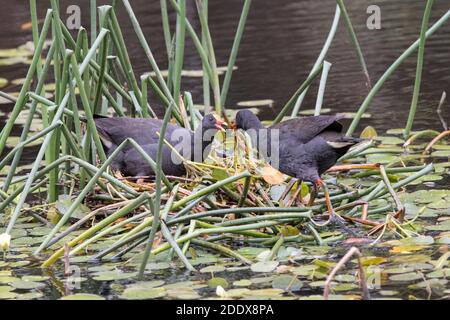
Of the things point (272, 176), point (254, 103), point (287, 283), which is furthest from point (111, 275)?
point (254, 103)

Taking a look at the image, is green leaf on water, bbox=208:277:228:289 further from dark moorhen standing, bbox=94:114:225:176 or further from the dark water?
the dark water

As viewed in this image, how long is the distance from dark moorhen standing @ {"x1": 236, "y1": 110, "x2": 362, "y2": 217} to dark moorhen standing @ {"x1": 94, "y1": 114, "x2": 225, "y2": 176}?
1.25ft

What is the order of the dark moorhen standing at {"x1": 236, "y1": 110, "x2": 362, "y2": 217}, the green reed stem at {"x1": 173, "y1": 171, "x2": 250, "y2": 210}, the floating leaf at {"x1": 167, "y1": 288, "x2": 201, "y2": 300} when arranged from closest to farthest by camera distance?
1. the floating leaf at {"x1": 167, "y1": 288, "x2": 201, "y2": 300}
2. the green reed stem at {"x1": 173, "y1": 171, "x2": 250, "y2": 210}
3. the dark moorhen standing at {"x1": 236, "y1": 110, "x2": 362, "y2": 217}

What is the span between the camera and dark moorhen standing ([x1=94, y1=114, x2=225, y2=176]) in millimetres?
4863

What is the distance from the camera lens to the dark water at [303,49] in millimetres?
7020

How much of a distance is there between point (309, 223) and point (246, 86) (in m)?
3.64

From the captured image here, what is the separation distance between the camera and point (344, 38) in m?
9.30

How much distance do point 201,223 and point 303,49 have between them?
4922 mm

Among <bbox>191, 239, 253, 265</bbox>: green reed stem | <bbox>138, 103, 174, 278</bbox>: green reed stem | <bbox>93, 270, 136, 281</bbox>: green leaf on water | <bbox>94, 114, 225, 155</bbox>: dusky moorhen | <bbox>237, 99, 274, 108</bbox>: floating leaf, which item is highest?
<bbox>237, 99, 274, 108</bbox>: floating leaf

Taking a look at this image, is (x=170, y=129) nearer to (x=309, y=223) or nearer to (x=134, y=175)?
(x=134, y=175)

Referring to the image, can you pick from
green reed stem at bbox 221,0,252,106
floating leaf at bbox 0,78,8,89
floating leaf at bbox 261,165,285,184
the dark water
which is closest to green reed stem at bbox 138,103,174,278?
floating leaf at bbox 261,165,285,184

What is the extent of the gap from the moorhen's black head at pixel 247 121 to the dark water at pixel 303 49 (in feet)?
4.81

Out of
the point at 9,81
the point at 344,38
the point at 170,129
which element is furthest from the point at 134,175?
the point at 344,38

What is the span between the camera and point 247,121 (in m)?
5.02
